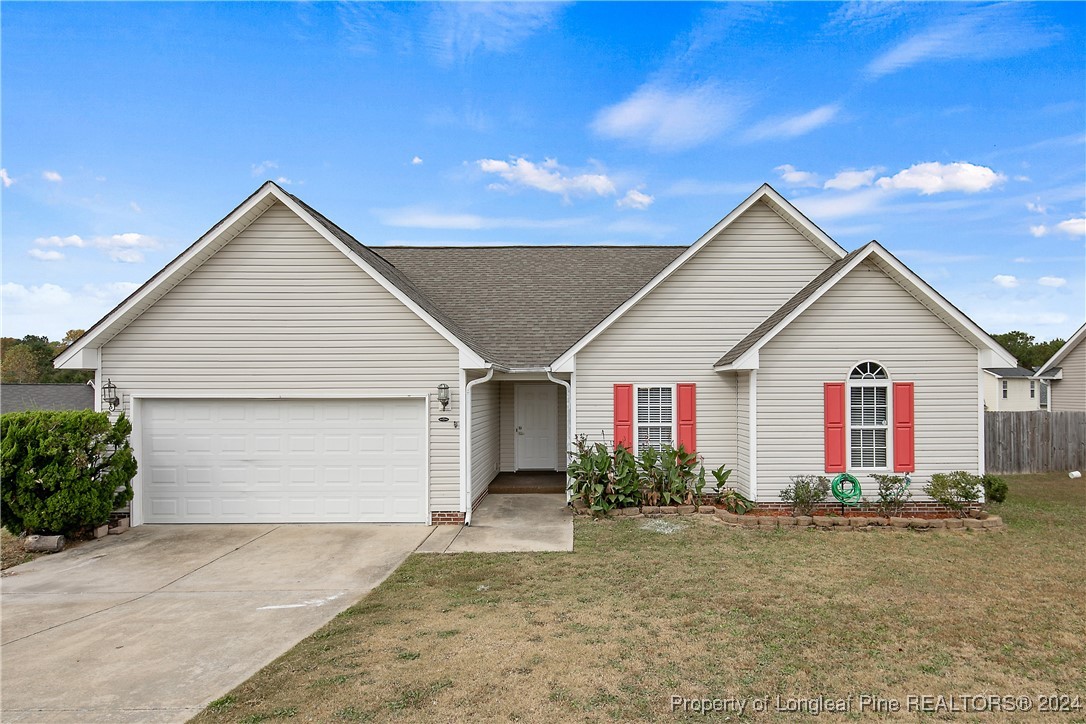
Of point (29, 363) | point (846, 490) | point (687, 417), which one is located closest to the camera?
point (846, 490)

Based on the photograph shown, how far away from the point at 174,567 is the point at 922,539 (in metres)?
11.0

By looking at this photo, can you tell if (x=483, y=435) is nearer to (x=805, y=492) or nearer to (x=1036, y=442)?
(x=805, y=492)

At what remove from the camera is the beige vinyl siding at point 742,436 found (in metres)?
10.4

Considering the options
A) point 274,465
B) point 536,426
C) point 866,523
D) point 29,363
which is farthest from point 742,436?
point 29,363

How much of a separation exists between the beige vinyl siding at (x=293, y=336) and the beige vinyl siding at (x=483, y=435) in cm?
116

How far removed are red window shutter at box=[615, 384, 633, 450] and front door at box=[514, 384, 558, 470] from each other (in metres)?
3.77

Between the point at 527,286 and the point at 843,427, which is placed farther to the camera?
the point at 527,286

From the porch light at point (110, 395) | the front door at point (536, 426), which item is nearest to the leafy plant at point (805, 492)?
the front door at point (536, 426)

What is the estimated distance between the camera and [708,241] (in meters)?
11.3

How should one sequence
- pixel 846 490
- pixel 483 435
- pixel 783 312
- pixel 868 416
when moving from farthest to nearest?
pixel 483 435 → pixel 783 312 → pixel 868 416 → pixel 846 490

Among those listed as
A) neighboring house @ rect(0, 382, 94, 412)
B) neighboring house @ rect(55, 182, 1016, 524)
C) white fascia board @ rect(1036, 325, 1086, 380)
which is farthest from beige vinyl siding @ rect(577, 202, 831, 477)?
neighboring house @ rect(0, 382, 94, 412)

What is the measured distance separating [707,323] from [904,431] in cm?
398

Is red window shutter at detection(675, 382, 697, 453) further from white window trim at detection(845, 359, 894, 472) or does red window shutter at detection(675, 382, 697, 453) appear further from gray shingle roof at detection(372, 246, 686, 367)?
white window trim at detection(845, 359, 894, 472)

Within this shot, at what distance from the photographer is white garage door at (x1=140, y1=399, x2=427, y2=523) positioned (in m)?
9.99
